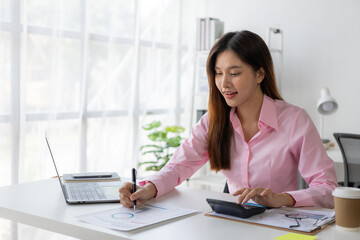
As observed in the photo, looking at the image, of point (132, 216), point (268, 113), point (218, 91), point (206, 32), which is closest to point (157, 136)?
point (206, 32)

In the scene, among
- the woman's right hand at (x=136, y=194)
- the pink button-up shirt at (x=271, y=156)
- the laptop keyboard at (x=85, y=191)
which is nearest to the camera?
the woman's right hand at (x=136, y=194)

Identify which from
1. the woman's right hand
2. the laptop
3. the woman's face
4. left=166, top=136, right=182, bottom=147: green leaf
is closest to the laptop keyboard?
the laptop

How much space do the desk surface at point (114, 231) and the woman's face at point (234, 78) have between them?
0.40 meters

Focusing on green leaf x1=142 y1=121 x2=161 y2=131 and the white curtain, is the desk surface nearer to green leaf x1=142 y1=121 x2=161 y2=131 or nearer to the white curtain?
the white curtain

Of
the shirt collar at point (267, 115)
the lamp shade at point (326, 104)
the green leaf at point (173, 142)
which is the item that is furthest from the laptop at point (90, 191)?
the lamp shade at point (326, 104)

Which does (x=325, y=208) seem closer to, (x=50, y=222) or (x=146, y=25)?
(x=50, y=222)

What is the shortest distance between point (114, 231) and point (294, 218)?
0.55 meters

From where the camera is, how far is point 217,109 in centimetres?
209

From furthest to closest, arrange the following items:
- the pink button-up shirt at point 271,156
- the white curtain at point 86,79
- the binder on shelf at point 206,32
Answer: the binder on shelf at point 206,32
the white curtain at point 86,79
the pink button-up shirt at point 271,156

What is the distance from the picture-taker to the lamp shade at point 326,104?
385 cm

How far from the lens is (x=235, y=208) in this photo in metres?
1.47

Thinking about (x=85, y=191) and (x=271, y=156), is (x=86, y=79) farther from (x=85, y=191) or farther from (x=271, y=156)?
(x=271, y=156)

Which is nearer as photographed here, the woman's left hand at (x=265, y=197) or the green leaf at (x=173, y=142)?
the woman's left hand at (x=265, y=197)

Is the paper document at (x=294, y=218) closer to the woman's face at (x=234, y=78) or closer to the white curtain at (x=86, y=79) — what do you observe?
the woman's face at (x=234, y=78)
